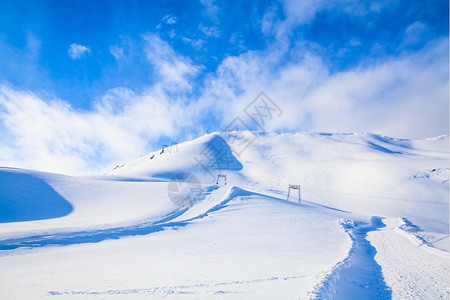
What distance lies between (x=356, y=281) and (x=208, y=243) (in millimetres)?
5778

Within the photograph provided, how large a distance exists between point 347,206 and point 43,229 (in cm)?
2857

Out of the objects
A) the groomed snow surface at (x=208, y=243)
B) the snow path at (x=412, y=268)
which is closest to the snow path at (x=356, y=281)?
the groomed snow surface at (x=208, y=243)

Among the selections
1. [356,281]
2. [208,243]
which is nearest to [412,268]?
[356,281]

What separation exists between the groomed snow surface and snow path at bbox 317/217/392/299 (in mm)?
42

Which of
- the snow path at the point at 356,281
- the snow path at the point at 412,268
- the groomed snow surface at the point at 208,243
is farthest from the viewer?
the snow path at the point at 412,268

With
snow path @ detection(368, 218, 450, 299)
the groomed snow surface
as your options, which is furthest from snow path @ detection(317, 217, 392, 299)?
snow path @ detection(368, 218, 450, 299)

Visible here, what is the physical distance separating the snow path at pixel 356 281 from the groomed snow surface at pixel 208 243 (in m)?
0.04

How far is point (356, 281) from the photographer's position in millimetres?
6617

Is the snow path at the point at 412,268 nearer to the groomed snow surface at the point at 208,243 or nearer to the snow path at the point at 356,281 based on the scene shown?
the groomed snow surface at the point at 208,243

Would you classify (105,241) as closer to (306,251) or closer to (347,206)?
(306,251)

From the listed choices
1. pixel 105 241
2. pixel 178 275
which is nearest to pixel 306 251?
pixel 178 275

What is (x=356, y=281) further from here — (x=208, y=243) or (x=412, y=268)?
(x=208, y=243)

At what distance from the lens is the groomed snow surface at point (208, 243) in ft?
18.7

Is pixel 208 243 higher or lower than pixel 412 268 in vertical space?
lower
